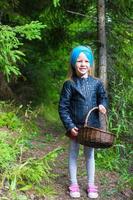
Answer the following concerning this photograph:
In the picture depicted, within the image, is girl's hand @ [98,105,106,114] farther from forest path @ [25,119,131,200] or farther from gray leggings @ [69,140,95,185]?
forest path @ [25,119,131,200]

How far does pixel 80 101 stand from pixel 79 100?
17 mm

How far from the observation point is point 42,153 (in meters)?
6.48

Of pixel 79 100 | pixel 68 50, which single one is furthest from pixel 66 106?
pixel 68 50

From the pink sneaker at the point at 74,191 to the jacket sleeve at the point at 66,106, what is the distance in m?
0.74

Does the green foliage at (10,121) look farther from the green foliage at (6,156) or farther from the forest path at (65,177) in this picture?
the green foliage at (6,156)

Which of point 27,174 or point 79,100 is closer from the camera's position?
point 27,174

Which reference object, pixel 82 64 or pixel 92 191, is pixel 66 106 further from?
pixel 92 191

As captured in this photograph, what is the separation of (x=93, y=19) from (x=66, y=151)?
2274 mm

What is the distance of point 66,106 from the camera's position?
17.9 feet

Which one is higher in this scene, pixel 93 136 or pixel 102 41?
pixel 102 41

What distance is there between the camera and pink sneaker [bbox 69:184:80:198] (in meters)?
5.47

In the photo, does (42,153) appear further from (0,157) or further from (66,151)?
(0,157)

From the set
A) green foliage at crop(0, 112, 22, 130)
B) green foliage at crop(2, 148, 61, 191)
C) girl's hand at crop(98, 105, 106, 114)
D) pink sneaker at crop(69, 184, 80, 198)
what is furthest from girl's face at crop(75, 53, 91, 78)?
green foliage at crop(0, 112, 22, 130)

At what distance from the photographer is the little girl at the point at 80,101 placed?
17.9ft
